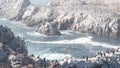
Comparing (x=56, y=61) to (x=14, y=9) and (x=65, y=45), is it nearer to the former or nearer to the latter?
(x=65, y=45)

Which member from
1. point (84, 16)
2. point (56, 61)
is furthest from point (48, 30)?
point (56, 61)

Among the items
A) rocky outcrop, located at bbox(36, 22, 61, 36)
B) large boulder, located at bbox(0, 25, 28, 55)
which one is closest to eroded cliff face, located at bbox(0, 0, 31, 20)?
rocky outcrop, located at bbox(36, 22, 61, 36)

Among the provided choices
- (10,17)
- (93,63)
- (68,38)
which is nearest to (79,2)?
(10,17)

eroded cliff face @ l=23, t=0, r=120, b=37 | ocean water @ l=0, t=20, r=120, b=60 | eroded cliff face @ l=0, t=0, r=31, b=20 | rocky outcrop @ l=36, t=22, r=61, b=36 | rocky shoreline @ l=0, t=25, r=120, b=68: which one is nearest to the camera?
rocky shoreline @ l=0, t=25, r=120, b=68

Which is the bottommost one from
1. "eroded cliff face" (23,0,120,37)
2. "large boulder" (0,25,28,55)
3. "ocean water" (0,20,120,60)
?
"ocean water" (0,20,120,60)

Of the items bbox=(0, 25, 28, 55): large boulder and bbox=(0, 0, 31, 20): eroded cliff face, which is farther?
bbox=(0, 0, 31, 20): eroded cliff face

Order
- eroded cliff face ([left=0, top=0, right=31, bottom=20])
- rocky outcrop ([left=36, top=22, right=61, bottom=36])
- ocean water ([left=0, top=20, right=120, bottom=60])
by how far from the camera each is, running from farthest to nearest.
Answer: eroded cliff face ([left=0, top=0, right=31, bottom=20]) → rocky outcrop ([left=36, top=22, right=61, bottom=36]) → ocean water ([left=0, top=20, right=120, bottom=60])

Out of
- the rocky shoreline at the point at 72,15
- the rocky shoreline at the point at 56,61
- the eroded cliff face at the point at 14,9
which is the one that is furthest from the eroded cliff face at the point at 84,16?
the rocky shoreline at the point at 56,61

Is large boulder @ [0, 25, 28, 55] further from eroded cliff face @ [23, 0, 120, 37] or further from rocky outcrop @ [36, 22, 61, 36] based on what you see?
eroded cliff face @ [23, 0, 120, 37]
